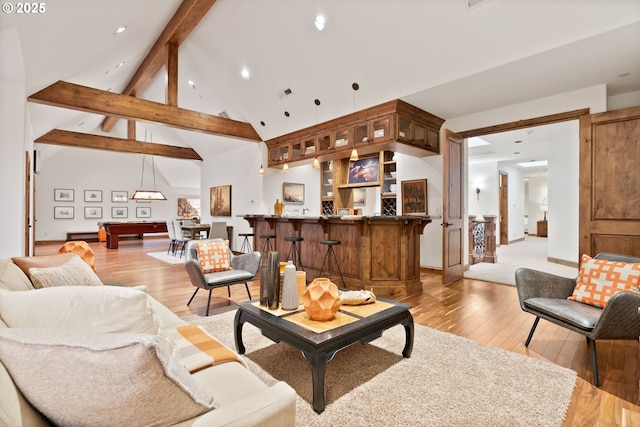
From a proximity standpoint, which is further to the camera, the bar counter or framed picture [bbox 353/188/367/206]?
framed picture [bbox 353/188/367/206]

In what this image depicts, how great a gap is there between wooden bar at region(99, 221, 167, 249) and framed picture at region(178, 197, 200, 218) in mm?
2239

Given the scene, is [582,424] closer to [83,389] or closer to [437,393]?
[437,393]

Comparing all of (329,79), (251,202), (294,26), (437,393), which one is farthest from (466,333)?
(251,202)

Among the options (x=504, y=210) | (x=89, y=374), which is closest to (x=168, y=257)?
(x=89, y=374)

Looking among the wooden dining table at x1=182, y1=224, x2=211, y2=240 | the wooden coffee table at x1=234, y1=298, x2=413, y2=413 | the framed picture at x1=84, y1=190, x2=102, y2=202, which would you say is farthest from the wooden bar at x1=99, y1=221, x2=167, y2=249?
the wooden coffee table at x1=234, y1=298, x2=413, y2=413

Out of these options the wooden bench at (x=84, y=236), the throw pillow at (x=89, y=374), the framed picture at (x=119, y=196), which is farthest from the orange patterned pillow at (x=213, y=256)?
the framed picture at (x=119, y=196)

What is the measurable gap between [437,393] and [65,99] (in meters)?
6.31

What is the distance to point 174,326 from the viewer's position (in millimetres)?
1981

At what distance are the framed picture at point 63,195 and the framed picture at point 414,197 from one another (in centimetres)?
1186

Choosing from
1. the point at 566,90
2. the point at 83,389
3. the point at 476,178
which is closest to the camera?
the point at 83,389

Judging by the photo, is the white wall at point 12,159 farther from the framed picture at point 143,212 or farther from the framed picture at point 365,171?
the framed picture at point 143,212

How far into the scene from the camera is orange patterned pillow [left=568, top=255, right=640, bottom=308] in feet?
8.00

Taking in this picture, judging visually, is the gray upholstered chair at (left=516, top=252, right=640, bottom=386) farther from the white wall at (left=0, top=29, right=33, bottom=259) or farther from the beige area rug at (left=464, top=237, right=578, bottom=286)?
the white wall at (left=0, top=29, right=33, bottom=259)

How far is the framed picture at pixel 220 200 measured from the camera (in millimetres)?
8719
